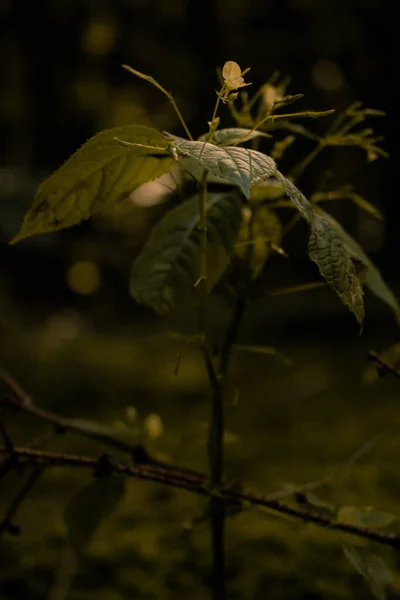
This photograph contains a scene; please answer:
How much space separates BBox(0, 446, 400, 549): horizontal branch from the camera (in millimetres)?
530

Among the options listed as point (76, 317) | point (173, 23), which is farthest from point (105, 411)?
point (173, 23)

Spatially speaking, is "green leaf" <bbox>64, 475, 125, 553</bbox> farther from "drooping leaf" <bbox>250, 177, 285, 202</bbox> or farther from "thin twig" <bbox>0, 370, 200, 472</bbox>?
"drooping leaf" <bbox>250, 177, 285, 202</bbox>

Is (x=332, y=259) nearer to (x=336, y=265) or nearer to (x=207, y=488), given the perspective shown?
(x=336, y=265)

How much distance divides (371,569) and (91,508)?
0.80 ft

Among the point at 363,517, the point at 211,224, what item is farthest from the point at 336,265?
the point at 363,517

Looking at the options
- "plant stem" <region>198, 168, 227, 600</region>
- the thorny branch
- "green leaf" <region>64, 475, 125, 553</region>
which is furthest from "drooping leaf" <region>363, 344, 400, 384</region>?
"green leaf" <region>64, 475, 125, 553</region>

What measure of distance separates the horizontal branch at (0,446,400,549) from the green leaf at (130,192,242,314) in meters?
0.15

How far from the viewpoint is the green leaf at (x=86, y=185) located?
467 mm

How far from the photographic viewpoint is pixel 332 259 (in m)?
0.40

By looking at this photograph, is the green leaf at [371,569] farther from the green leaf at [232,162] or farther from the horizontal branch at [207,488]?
the green leaf at [232,162]

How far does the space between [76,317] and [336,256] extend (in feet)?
14.4

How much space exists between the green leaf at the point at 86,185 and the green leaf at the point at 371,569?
1.15ft

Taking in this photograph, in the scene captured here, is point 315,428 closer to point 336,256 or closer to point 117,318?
point 336,256

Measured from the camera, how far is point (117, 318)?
440cm
